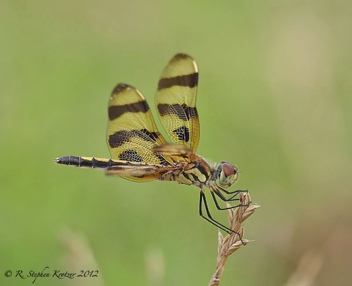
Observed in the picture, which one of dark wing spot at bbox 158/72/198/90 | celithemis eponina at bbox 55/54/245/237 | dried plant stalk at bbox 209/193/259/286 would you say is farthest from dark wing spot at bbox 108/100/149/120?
dried plant stalk at bbox 209/193/259/286

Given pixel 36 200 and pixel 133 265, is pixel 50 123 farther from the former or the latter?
pixel 133 265

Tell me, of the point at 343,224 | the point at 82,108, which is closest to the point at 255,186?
the point at 343,224

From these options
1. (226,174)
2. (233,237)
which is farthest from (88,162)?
(233,237)

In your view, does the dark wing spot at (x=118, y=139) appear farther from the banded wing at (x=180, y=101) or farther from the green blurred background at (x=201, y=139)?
the green blurred background at (x=201, y=139)

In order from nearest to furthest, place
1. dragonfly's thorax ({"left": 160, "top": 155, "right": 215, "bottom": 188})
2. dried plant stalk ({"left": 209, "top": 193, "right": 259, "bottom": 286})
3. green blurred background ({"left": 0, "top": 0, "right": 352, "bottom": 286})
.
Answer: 1. dried plant stalk ({"left": 209, "top": 193, "right": 259, "bottom": 286})
2. dragonfly's thorax ({"left": 160, "top": 155, "right": 215, "bottom": 188})
3. green blurred background ({"left": 0, "top": 0, "right": 352, "bottom": 286})

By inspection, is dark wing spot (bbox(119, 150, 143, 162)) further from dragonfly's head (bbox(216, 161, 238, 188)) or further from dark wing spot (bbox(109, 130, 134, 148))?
dragonfly's head (bbox(216, 161, 238, 188))

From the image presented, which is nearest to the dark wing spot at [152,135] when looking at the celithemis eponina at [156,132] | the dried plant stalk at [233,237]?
the celithemis eponina at [156,132]
